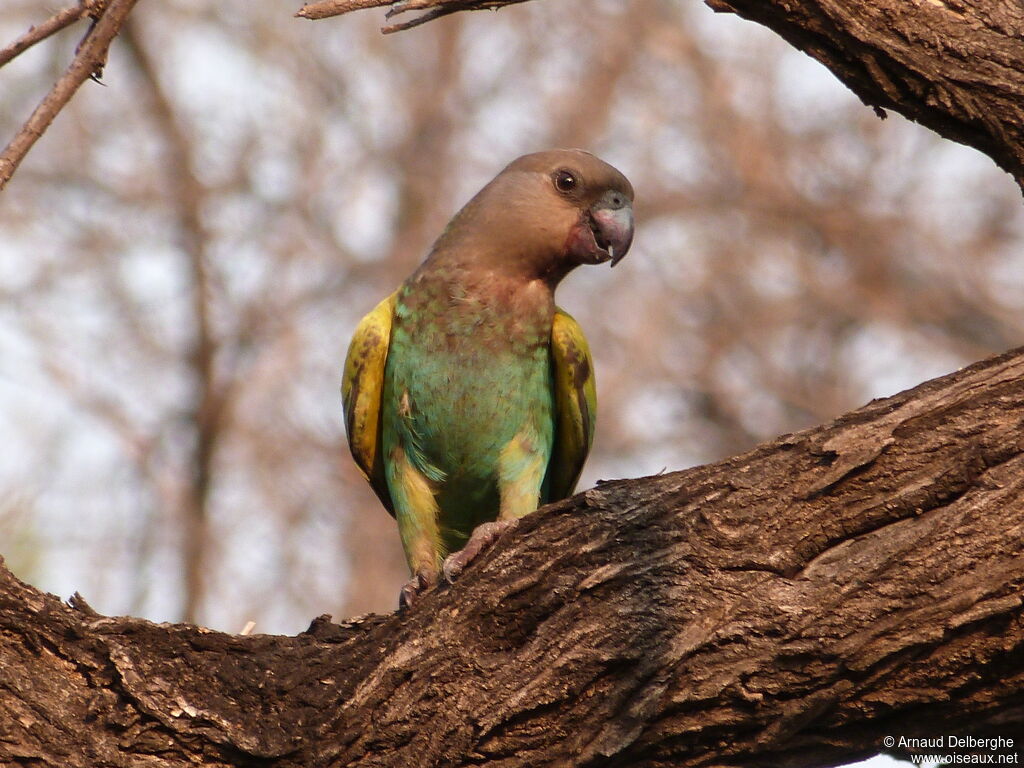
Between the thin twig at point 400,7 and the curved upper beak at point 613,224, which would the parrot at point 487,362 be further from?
the thin twig at point 400,7

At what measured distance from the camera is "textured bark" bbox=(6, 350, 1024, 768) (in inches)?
143

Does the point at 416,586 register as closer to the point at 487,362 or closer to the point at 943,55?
the point at 487,362

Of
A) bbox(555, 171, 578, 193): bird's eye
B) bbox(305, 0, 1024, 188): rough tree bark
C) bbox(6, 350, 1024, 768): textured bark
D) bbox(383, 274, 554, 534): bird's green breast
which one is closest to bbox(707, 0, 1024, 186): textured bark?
bbox(305, 0, 1024, 188): rough tree bark

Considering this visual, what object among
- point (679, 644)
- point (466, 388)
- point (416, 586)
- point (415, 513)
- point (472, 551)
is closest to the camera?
point (679, 644)

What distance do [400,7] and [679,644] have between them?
8.09ft

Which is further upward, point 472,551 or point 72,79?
point 72,79

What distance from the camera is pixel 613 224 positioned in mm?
6438

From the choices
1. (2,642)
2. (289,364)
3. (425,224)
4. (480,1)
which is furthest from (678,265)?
(2,642)

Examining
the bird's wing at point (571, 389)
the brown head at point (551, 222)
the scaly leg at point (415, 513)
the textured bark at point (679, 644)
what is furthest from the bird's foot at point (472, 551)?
the brown head at point (551, 222)

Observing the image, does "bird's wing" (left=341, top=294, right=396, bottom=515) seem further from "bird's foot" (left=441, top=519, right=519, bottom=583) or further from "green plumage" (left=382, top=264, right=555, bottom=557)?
"bird's foot" (left=441, top=519, right=519, bottom=583)

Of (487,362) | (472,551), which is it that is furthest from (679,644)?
(487,362)

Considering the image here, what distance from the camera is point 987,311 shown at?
1545cm

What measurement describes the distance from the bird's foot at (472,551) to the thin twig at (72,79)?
2.01m

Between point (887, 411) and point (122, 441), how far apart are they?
41.9ft
